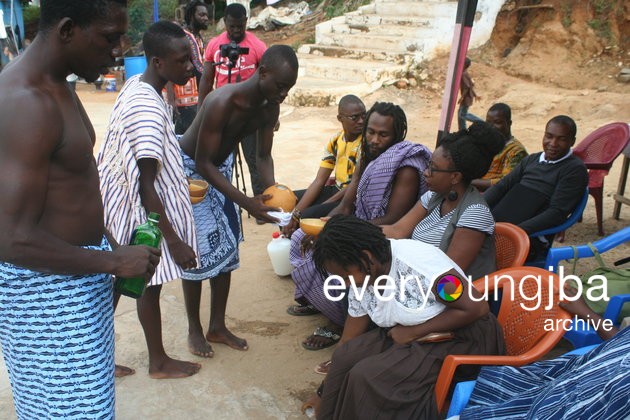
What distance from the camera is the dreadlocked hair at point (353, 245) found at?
86.2 inches

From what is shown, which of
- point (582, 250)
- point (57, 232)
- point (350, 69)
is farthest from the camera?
point (350, 69)

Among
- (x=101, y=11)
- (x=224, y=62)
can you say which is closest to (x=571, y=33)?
(x=224, y=62)

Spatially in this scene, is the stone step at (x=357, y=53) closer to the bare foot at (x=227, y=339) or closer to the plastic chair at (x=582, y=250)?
the plastic chair at (x=582, y=250)

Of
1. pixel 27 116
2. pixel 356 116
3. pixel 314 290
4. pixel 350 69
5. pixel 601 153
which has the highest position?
pixel 27 116

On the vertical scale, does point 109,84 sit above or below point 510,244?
below

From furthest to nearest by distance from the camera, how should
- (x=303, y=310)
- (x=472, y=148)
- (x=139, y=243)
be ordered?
(x=303, y=310), (x=472, y=148), (x=139, y=243)

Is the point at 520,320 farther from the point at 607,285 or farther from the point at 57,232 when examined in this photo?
the point at 57,232

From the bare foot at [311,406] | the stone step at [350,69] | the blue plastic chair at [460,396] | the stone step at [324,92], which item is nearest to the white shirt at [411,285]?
the blue plastic chair at [460,396]

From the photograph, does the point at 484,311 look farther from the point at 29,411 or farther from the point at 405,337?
the point at 29,411

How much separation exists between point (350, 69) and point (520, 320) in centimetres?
969

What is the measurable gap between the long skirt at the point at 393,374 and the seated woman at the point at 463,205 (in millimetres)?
426

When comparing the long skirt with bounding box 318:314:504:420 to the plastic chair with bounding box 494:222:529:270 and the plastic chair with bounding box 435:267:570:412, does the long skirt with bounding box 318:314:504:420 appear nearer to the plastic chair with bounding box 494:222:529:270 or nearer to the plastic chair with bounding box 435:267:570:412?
the plastic chair with bounding box 435:267:570:412

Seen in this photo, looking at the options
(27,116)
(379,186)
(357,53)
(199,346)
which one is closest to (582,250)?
(379,186)

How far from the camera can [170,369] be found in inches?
117
